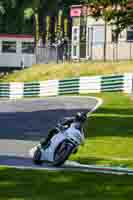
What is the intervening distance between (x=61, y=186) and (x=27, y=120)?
1772 centimetres

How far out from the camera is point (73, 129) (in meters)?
13.5

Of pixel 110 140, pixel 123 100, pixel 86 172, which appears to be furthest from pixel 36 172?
pixel 123 100

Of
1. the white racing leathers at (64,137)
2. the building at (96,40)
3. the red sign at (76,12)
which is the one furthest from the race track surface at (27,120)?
the red sign at (76,12)

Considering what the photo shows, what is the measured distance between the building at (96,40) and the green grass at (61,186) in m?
32.3

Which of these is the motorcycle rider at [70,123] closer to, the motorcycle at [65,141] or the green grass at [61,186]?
the motorcycle at [65,141]

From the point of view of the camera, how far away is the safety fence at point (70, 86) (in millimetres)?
39188

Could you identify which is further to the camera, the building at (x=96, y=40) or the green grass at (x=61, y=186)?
the building at (x=96, y=40)

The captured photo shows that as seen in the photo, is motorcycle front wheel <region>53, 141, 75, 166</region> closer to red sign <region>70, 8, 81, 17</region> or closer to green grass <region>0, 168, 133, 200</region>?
green grass <region>0, 168, 133, 200</region>

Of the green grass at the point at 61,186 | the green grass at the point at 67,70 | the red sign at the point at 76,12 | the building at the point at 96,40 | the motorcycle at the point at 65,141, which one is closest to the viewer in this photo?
the green grass at the point at 61,186

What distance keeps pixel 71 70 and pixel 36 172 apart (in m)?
32.9

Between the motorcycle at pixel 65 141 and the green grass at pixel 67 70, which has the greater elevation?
the motorcycle at pixel 65 141

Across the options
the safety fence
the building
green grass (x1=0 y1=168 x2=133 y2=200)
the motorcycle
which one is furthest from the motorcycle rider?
the building

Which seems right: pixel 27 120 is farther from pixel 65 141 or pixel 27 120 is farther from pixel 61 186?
pixel 61 186

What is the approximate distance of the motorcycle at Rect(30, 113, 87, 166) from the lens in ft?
44.2
